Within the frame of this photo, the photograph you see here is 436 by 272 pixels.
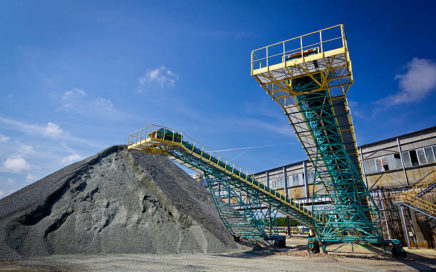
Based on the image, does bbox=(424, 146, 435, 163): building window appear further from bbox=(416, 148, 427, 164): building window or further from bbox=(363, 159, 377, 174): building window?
A: bbox=(363, 159, 377, 174): building window

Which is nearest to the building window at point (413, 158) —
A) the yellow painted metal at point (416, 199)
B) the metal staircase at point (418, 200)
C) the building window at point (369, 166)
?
the yellow painted metal at point (416, 199)

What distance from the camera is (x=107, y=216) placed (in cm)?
1549

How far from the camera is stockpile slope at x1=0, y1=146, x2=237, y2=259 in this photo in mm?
12391

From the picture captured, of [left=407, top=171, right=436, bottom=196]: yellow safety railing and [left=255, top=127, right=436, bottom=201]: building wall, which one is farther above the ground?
[left=255, top=127, right=436, bottom=201]: building wall

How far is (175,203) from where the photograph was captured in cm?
1847

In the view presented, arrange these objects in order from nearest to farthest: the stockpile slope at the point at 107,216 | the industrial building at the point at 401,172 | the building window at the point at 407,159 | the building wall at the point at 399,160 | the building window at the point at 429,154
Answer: the stockpile slope at the point at 107,216 < the industrial building at the point at 401,172 < the building window at the point at 429,154 < the building wall at the point at 399,160 < the building window at the point at 407,159

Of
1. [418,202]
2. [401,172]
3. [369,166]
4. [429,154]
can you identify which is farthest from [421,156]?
[418,202]

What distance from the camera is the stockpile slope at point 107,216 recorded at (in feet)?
40.7

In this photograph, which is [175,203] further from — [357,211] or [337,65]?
[337,65]

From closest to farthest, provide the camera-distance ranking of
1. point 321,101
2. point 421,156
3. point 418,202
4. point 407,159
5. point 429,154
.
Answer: point 321,101, point 418,202, point 429,154, point 421,156, point 407,159

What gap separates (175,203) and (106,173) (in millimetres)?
Answer: 6278

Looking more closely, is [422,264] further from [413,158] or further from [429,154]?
[413,158]

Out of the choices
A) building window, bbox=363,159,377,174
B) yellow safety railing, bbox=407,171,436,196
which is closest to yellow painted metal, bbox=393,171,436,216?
yellow safety railing, bbox=407,171,436,196

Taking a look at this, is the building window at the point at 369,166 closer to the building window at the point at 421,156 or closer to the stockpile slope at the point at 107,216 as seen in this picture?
the building window at the point at 421,156
